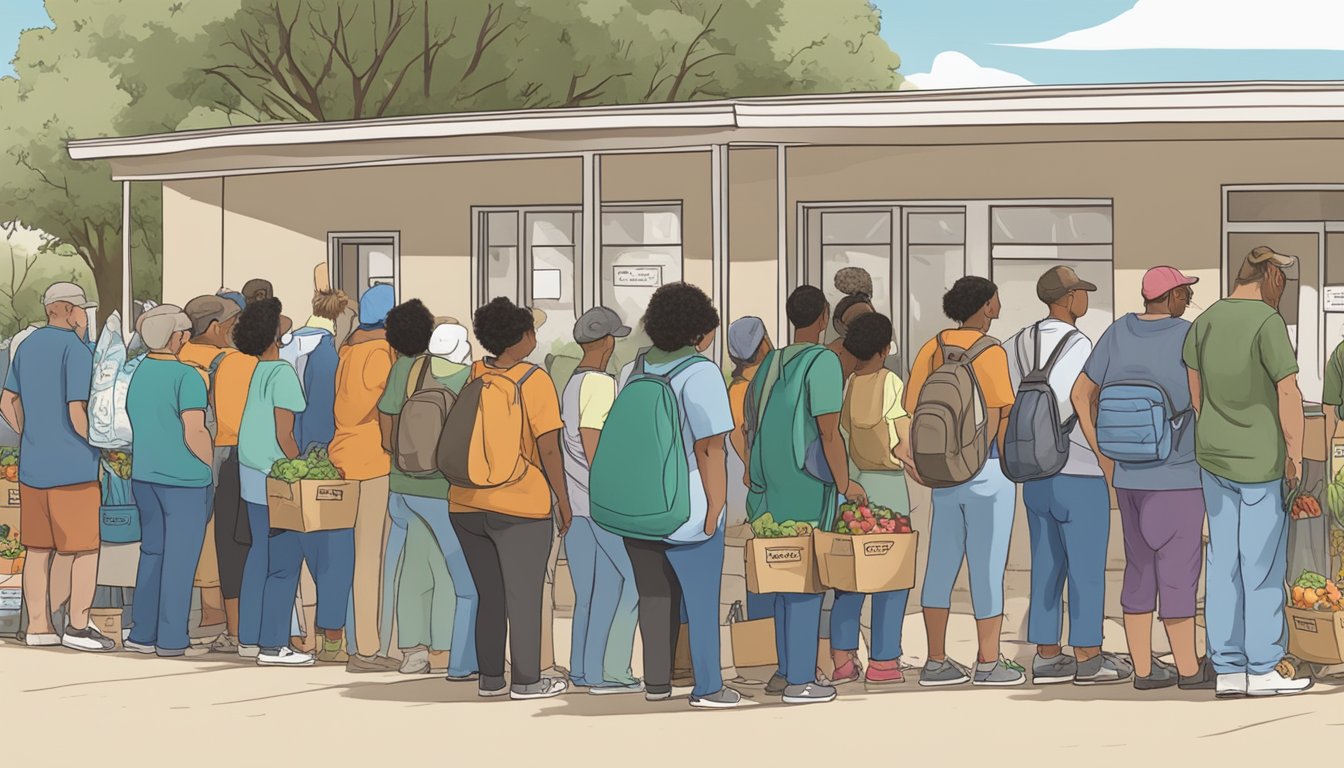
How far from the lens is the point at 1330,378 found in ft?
26.2

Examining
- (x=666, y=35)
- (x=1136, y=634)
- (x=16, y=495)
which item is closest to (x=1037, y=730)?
(x=1136, y=634)

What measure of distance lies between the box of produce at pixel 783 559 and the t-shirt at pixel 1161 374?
150 centimetres

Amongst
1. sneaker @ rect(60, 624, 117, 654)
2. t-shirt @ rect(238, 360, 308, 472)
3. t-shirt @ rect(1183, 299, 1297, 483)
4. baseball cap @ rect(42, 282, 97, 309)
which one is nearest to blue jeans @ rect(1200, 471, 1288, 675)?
t-shirt @ rect(1183, 299, 1297, 483)

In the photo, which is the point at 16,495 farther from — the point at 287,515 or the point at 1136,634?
the point at 1136,634

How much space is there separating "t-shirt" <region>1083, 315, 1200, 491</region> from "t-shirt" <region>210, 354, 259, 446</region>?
164 inches

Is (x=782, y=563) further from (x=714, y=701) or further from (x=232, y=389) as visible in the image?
(x=232, y=389)

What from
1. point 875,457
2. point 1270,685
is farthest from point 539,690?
point 1270,685

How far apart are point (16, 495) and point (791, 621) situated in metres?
4.85

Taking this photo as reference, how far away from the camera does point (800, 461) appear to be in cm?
733

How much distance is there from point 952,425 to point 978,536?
54 centimetres

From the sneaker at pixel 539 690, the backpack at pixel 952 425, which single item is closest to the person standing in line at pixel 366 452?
the sneaker at pixel 539 690

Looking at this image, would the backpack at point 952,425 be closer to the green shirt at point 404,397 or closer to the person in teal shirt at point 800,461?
the person in teal shirt at point 800,461

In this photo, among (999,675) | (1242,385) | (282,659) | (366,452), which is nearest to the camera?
(1242,385)

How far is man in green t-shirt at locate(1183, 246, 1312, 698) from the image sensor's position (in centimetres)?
727
